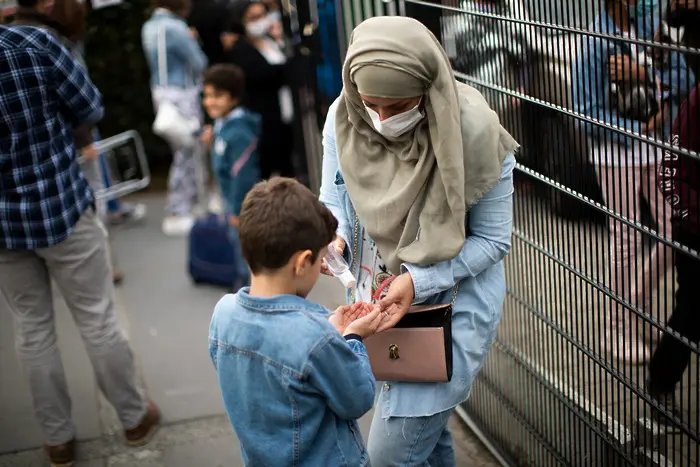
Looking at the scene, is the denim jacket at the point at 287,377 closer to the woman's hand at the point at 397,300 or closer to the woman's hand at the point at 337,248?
the woman's hand at the point at 397,300

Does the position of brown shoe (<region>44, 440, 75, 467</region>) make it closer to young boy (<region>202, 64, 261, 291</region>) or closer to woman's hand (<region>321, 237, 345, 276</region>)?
woman's hand (<region>321, 237, 345, 276</region>)

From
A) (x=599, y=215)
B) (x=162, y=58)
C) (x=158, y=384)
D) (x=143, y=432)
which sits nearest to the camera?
(x=599, y=215)

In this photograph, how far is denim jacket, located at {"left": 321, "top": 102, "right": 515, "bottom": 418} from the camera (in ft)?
8.43

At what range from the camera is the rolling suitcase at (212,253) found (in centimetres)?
608

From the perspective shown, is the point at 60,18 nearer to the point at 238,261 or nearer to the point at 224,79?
the point at 224,79

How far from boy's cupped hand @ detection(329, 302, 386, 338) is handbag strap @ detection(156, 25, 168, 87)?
5143mm

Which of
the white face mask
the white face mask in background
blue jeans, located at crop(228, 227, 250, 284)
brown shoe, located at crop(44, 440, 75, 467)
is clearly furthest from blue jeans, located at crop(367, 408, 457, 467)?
the white face mask

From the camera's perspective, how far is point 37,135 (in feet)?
11.9

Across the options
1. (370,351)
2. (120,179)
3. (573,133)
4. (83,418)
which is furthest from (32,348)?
(120,179)

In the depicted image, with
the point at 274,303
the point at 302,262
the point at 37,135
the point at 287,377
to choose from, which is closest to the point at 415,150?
the point at 302,262

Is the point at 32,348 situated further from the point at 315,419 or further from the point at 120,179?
the point at 120,179

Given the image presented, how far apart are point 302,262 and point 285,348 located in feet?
0.69

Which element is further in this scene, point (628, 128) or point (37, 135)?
point (37, 135)

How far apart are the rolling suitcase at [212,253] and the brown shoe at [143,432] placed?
75.0 inches
